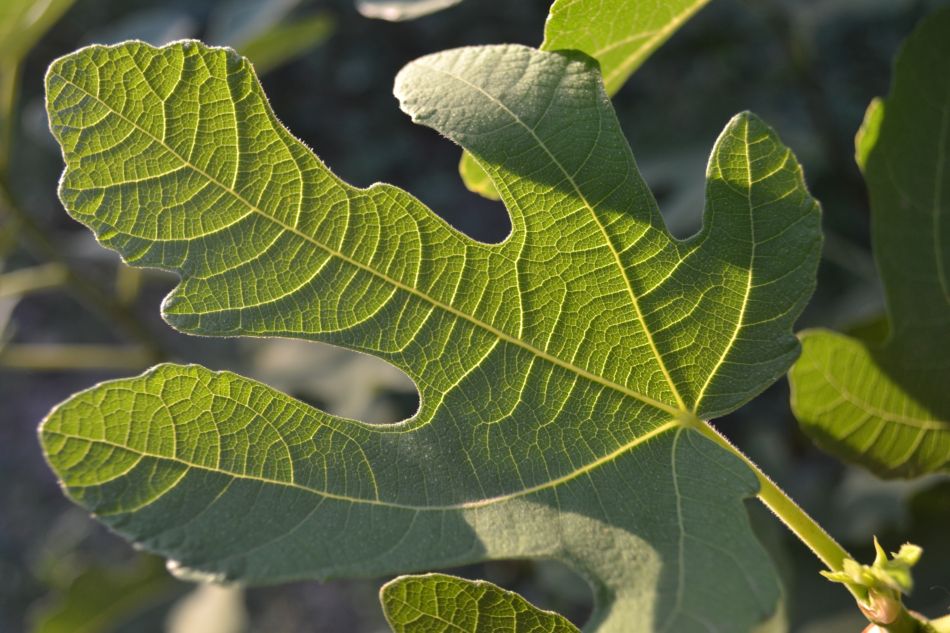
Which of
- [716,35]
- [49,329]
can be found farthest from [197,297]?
[49,329]

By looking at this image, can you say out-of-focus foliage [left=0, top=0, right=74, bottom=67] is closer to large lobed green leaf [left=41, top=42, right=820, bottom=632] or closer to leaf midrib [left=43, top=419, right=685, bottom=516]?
large lobed green leaf [left=41, top=42, right=820, bottom=632]

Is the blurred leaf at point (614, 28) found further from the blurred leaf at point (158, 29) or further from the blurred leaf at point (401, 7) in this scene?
the blurred leaf at point (158, 29)

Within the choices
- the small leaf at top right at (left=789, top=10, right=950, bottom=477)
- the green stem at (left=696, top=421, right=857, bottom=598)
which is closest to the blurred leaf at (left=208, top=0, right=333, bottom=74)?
the small leaf at top right at (left=789, top=10, right=950, bottom=477)

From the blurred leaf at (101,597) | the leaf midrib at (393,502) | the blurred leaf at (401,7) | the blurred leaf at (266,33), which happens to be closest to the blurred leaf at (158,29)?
the blurred leaf at (266,33)

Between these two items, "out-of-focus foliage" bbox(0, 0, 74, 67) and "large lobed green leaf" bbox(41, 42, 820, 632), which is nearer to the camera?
"large lobed green leaf" bbox(41, 42, 820, 632)

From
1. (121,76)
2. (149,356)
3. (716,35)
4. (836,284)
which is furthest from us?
(716,35)

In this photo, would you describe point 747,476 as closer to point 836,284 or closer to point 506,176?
point 506,176
